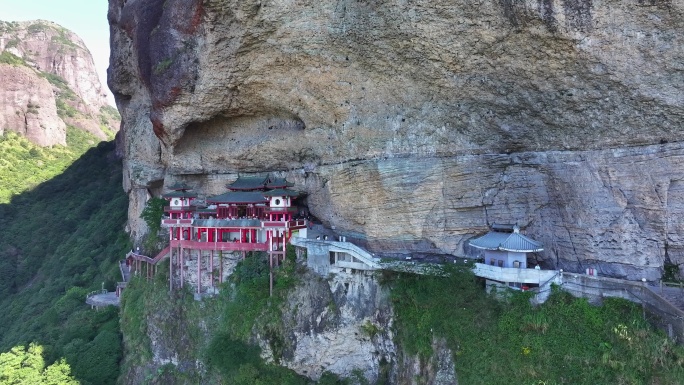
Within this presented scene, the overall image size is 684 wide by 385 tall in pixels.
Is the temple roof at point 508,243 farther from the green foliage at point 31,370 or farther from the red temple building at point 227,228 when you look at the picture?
the green foliage at point 31,370

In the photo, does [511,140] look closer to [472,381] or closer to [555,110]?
[555,110]

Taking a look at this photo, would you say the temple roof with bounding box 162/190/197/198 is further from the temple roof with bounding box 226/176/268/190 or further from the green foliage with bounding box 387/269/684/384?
the green foliage with bounding box 387/269/684/384

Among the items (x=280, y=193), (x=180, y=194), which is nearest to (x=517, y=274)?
(x=280, y=193)

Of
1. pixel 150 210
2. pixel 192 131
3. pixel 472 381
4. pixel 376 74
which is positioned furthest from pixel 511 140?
pixel 150 210

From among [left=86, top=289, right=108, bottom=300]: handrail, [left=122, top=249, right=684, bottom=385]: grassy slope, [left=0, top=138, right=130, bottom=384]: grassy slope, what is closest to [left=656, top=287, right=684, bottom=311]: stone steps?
[left=122, top=249, right=684, bottom=385]: grassy slope

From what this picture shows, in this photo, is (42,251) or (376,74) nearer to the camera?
(376,74)

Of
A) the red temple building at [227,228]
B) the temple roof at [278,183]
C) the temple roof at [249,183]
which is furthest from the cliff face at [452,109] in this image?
the red temple building at [227,228]
